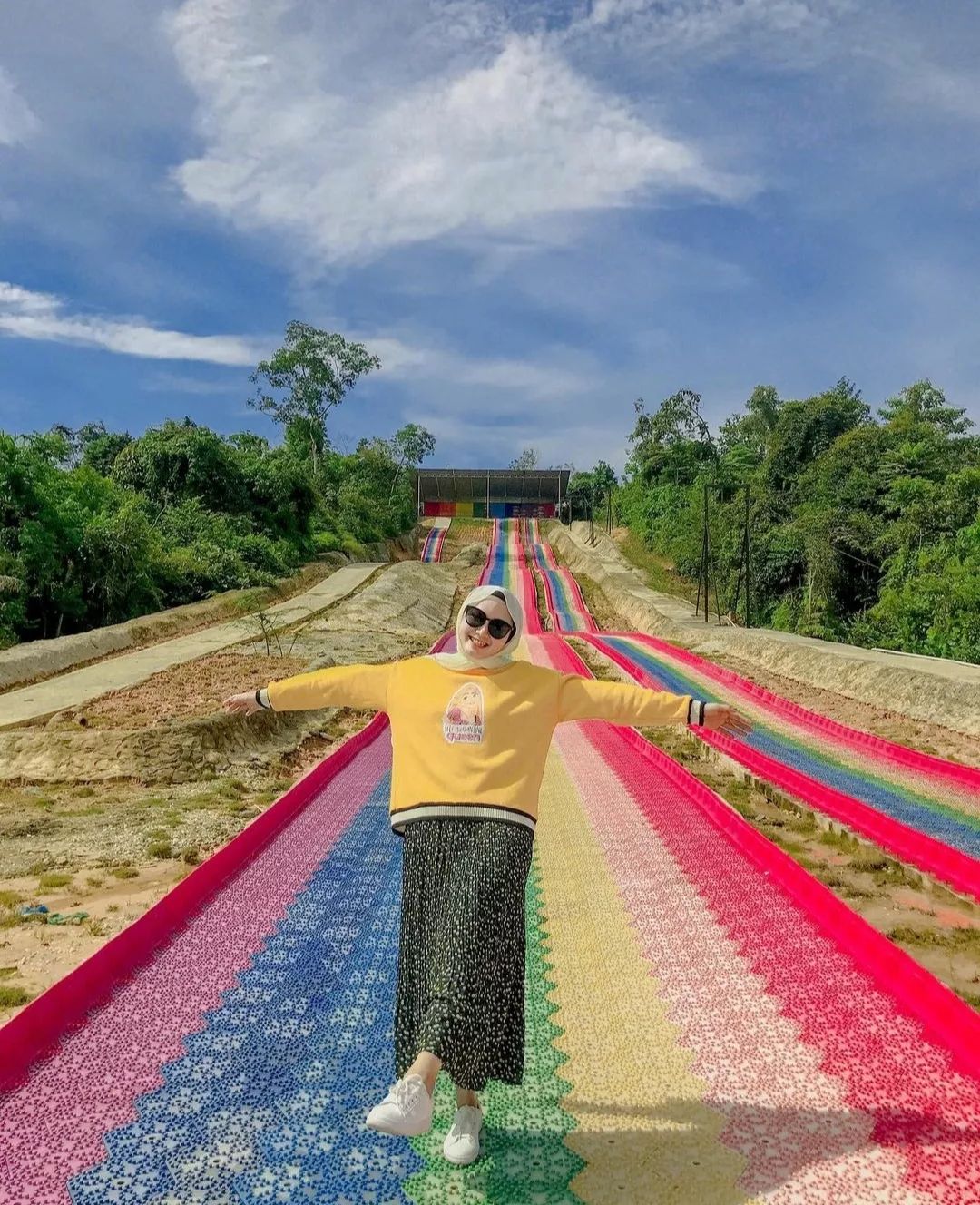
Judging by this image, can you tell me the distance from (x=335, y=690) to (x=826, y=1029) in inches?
80.0

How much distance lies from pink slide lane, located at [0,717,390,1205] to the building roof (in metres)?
51.3

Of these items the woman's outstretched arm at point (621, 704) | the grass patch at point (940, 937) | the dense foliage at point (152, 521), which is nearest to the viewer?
the woman's outstretched arm at point (621, 704)

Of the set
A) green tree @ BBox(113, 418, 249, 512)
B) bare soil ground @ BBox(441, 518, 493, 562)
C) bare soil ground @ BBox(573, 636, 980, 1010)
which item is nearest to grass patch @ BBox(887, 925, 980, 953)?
bare soil ground @ BBox(573, 636, 980, 1010)

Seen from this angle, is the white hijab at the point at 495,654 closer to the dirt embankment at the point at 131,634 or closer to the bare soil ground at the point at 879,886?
the bare soil ground at the point at 879,886

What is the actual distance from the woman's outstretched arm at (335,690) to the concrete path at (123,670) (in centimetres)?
805

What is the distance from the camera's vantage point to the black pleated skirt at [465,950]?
2.30m

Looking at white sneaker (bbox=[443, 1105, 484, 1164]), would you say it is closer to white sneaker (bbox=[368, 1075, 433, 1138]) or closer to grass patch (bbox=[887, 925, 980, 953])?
white sneaker (bbox=[368, 1075, 433, 1138])

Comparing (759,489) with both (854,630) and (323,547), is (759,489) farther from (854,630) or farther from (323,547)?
(323,547)

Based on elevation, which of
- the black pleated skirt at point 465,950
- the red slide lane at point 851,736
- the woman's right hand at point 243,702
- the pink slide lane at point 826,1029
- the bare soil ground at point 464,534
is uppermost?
the bare soil ground at point 464,534

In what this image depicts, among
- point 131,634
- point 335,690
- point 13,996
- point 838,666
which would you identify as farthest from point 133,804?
point 838,666

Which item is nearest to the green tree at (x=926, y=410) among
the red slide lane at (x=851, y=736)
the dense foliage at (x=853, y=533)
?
the dense foliage at (x=853, y=533)

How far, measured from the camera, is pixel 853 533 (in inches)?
894

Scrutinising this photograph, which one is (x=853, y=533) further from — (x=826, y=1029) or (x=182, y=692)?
(x=826, y=1029)

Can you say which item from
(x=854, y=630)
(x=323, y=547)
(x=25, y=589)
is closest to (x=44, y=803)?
(x=25, y=589)
